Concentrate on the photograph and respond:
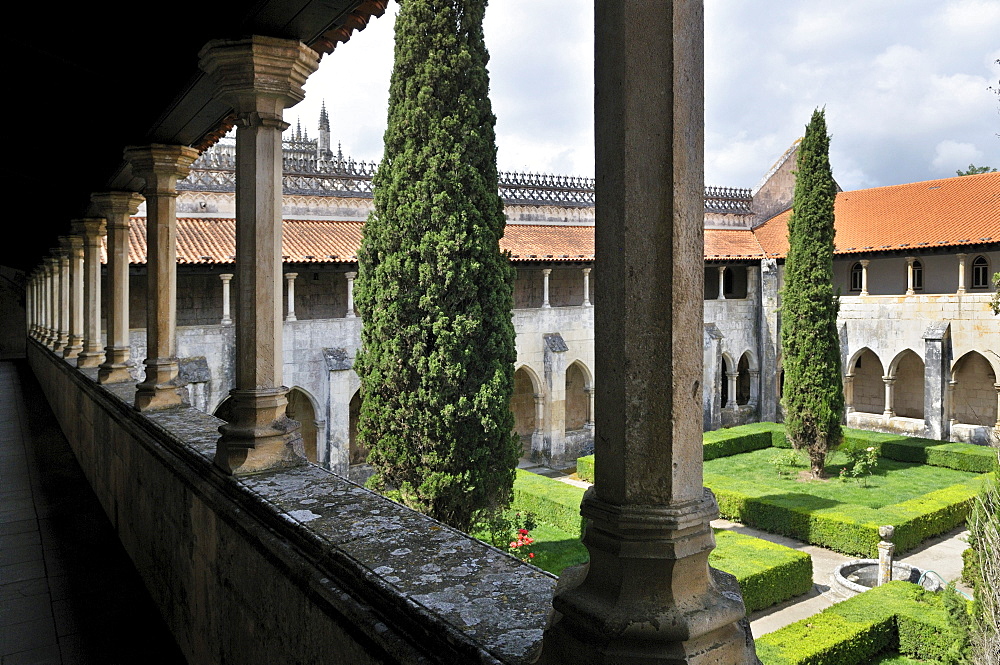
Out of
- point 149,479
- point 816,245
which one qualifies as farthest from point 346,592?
point 816,245

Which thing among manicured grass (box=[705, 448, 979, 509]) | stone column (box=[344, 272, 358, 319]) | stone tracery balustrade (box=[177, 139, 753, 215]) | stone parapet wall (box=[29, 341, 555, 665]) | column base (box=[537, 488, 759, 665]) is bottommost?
manicured grass (box=[705, 448, 979, 509])

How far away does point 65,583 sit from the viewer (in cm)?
511

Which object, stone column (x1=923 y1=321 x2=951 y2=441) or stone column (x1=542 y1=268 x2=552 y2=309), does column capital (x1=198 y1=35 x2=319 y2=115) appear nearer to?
stone column (x1=542 y1=268 x2=552 y2=309)

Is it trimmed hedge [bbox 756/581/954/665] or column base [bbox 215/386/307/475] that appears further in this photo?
trimmed hedge [bbox 756/581/954/665]

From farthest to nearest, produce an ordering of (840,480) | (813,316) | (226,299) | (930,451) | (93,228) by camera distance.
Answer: (930,451) < (813,316) < (840,480) < (226,299) < (93,228)

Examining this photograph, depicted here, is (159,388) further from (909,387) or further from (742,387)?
(909,387)

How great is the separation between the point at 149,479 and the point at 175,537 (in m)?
0.83

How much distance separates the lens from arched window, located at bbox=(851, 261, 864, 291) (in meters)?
23.4

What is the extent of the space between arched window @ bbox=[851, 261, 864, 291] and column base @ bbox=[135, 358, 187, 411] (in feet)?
73.6

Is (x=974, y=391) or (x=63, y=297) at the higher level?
(x=63, y=297)

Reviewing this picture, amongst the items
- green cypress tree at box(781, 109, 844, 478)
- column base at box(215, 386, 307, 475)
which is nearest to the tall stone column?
column base at box(215, 386, 307, 475)

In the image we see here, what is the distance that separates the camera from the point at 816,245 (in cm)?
1762

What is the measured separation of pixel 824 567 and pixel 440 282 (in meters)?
7.73

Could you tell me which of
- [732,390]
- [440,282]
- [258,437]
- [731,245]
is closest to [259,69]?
[258,437]
